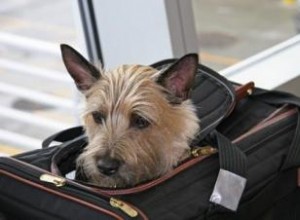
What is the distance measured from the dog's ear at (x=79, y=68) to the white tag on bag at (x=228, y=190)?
1.07 ft

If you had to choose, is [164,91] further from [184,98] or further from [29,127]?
[29,127]

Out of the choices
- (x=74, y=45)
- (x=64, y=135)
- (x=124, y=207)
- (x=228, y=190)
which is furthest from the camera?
(x=74, y=45)

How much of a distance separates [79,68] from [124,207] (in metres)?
0.33

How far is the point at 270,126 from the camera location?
1451 mm

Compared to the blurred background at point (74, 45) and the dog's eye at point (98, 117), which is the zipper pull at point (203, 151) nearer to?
the dog's eye at point (98, 117)

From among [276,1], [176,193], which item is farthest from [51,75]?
[276,1]

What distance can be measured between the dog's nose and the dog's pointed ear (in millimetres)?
198

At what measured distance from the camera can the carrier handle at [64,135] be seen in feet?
4.79

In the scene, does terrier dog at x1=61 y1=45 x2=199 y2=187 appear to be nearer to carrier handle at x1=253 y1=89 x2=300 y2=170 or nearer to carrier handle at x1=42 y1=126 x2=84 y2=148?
carrier handle at x1=42 y1=126 x2=84 y2=148

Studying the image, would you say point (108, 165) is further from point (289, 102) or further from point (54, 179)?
point (289, 102)

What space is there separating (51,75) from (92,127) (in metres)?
1.04

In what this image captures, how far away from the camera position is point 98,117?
134 cm

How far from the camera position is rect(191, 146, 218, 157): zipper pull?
52.9 inches

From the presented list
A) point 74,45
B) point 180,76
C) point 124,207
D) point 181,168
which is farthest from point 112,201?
point 74,45
